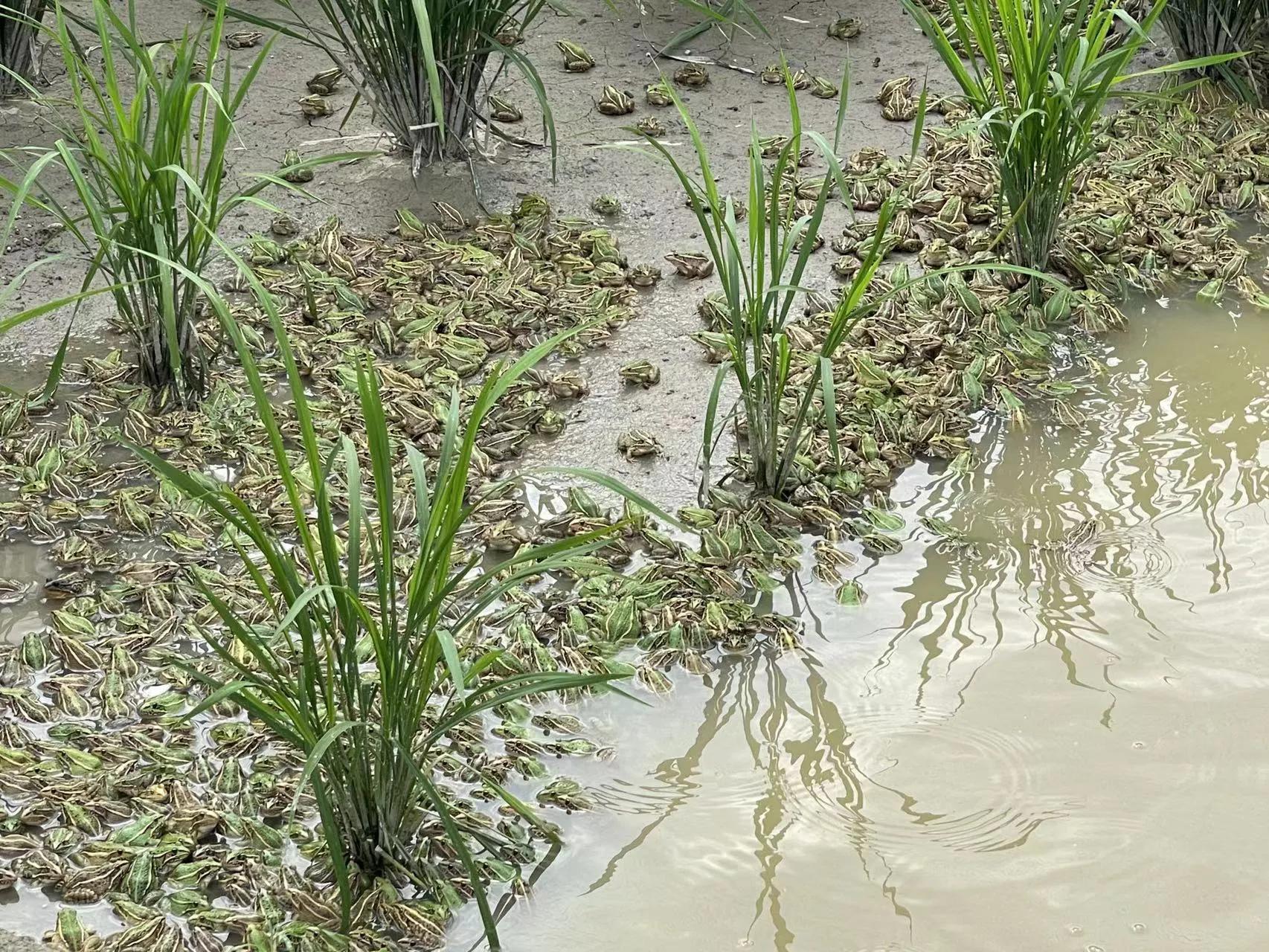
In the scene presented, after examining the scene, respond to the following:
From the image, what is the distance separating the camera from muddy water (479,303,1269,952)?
77.2 inches

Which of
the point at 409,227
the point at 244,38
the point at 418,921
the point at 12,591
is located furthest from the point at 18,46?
the point at 418,921

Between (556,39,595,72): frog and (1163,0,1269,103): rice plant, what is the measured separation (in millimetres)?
1715

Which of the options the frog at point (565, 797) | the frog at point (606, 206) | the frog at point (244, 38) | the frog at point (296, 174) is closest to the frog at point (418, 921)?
the frog at point (565, 797)

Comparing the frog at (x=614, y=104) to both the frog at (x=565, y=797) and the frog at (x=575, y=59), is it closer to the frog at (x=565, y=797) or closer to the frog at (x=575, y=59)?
the frog at (x=575, y=59)

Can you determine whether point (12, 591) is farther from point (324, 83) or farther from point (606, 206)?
point (324, 83)

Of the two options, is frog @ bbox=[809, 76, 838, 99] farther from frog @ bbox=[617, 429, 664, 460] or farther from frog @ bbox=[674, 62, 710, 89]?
frog @ bbox=[617, 429, 664, 460]

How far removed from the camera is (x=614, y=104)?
4.05 m

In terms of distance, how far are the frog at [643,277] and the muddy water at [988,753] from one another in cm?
88

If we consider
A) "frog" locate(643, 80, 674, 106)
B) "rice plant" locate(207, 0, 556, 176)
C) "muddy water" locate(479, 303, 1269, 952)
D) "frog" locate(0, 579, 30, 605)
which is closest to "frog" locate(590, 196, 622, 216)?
"rice plant" locate(207, 0, 556, 176)

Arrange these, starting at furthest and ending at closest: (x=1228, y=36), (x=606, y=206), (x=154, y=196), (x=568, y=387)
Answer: (x=1228, y=36) < (x=606, y=206) < (x=568, y=387) < (x=154, y=196)

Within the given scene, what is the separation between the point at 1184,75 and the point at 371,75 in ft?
7.91

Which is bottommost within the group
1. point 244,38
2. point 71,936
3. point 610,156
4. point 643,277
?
point 71,936

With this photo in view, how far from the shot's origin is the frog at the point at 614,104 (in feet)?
13.3

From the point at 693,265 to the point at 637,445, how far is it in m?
0.73
